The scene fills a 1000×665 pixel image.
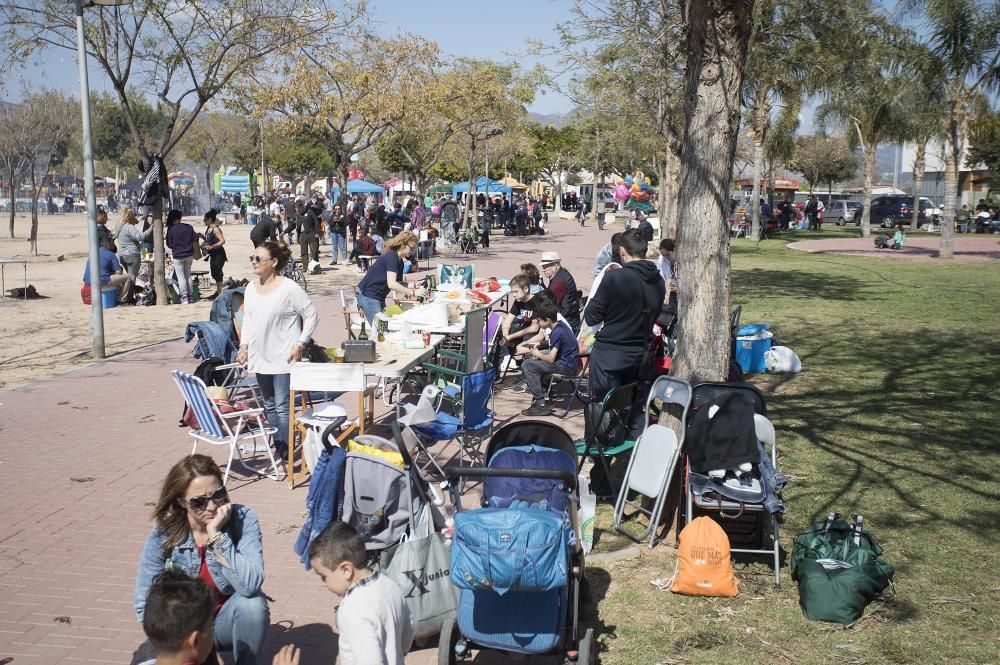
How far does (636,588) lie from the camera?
5.30m

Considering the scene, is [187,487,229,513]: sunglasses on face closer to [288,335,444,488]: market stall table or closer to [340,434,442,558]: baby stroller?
[340,434,442,558]: baby stroller

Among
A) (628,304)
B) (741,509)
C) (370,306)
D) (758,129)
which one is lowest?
(741,509)

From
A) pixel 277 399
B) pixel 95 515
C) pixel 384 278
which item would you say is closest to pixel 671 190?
pixel 384 278

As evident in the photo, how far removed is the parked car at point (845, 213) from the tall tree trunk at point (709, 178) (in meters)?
52.0

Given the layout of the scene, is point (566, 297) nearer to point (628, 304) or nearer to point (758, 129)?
point (628, 304)

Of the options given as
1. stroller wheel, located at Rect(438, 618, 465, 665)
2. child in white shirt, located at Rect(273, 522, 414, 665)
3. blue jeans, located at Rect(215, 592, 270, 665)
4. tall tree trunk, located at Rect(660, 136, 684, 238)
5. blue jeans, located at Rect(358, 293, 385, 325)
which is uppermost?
tall tree trunk, located at Rect(660, 136, 684, 238)

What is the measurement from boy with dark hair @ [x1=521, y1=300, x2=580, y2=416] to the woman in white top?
2691 millimetres

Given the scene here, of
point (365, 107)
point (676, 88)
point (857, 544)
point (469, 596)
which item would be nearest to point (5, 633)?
point (469, 596)

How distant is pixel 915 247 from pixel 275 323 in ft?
107

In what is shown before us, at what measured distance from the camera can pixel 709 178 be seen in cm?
613

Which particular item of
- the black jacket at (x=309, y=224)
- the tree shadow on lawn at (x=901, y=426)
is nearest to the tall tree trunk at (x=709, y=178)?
the tree shadow on lawn at (x=901, y=426)

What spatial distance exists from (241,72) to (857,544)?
1589 centimetres

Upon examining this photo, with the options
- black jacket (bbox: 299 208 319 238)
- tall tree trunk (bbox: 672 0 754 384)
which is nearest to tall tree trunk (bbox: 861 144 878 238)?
black jacket (bbox: 299 208 319 238)

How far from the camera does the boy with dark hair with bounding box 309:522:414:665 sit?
356 cm
